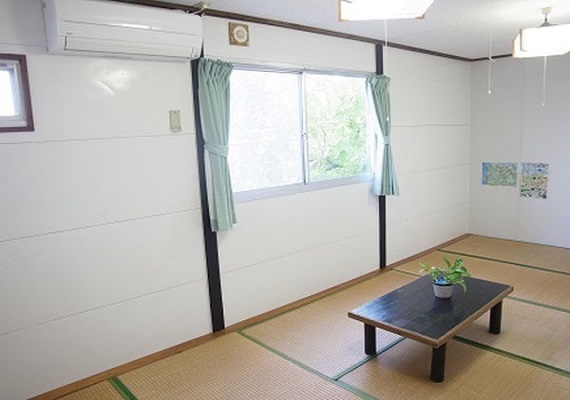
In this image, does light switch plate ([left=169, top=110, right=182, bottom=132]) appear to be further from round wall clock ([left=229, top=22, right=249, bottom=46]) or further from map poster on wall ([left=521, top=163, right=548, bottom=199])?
map poster on wall ([left=521, top=163, right=548, bottom=199])

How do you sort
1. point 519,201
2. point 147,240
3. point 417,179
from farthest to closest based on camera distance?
point 519,201 → point 417,179 → point 147,240

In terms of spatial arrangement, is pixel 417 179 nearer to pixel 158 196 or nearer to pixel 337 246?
pixel 337 246

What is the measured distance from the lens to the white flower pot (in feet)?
8.81


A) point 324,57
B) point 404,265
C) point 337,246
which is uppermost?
point 324,57

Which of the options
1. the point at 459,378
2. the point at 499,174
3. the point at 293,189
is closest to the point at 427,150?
the point at 499,174

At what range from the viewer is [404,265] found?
452 cm

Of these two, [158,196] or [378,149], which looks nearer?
[158,196]

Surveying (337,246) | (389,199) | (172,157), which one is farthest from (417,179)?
(172,157)

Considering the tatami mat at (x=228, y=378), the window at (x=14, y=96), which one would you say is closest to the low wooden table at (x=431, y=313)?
the tatami mat at (x=228, y=378)

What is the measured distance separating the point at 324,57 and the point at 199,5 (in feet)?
4.28

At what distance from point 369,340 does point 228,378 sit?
3.07 ft

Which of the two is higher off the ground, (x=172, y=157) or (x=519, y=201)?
(x=172, y=157)

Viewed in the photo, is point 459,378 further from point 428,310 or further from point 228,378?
point 228,378

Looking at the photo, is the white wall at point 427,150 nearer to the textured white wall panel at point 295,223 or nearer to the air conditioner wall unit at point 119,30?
the textured white wall panel at point 295,223
